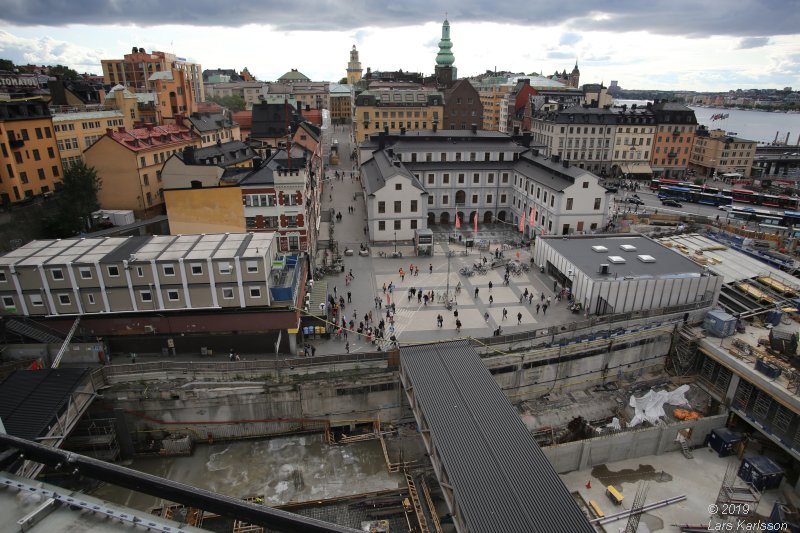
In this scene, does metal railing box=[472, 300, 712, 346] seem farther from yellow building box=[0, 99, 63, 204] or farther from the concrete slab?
yellow building box=[0, 99, 63, 204]

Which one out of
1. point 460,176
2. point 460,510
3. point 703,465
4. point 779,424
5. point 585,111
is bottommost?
point 703,465

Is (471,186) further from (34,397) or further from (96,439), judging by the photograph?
(34,397)

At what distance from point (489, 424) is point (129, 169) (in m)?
49.1

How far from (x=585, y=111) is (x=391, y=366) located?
273ft

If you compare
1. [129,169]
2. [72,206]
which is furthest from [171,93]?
[72,206]

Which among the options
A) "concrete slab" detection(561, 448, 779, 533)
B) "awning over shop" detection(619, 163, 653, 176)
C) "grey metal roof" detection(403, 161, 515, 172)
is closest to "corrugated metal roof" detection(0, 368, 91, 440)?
"concrete slab" detection(561, 448, 779, 533)

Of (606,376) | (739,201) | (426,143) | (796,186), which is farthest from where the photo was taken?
(796,186)

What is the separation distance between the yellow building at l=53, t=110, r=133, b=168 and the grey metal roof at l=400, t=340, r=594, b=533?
4893 cm

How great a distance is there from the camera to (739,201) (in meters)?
82.2

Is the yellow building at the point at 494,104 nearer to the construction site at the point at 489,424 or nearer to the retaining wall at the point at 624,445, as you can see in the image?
the construction site at the point at 489,424

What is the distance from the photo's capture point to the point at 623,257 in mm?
45250

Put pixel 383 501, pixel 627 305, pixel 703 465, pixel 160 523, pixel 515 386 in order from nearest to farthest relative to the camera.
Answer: pixel 160 523 < pixel 383 501 < pixel 703 465 < pixel 515 386 < pixel 627 305

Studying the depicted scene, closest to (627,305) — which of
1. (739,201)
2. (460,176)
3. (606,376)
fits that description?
(606,376)

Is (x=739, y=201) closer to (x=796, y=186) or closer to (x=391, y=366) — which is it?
(x=796, y=186)
